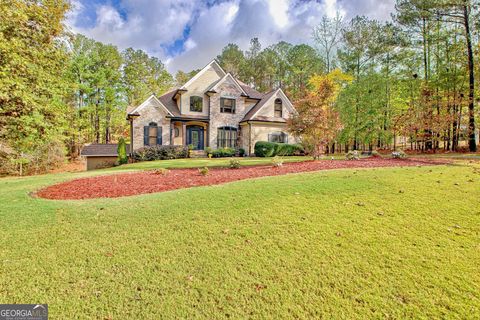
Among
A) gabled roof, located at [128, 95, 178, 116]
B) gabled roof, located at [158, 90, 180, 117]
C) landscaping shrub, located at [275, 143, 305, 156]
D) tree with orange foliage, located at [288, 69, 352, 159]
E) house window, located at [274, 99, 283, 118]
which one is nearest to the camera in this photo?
tree with orange foliage, located at [288, 69, 352, 159]

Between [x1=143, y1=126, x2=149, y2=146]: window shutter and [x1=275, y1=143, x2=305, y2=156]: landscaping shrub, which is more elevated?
[x1=143, y1=126, x2=149, y2=146]: window shutter

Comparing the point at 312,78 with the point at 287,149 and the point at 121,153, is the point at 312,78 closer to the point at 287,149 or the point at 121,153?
the point at 287,149

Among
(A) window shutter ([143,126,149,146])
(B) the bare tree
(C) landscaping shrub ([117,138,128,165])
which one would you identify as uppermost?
(B) the bare tree

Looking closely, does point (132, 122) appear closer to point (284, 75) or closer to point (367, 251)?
point (367, 251)

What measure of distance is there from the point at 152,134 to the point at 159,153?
2218 millimetres

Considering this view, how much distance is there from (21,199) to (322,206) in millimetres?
7505

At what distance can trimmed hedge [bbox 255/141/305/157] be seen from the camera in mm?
20047

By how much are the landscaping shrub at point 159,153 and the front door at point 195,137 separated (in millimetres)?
2071

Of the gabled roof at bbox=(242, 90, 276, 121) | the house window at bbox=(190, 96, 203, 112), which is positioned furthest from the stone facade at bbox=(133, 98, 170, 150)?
the gabled roof at bbox=(242, 90, 276, 121)

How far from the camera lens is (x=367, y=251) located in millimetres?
3307

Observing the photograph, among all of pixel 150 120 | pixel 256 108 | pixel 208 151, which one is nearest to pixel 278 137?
pixel 256 108

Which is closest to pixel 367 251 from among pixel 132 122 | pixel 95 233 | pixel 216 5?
pixel 95 233

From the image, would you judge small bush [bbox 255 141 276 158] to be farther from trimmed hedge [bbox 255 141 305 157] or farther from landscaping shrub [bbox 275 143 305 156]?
landscaping shrub [bbox 275 143 305 156]

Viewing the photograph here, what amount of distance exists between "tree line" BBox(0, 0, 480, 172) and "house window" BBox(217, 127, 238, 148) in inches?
278
